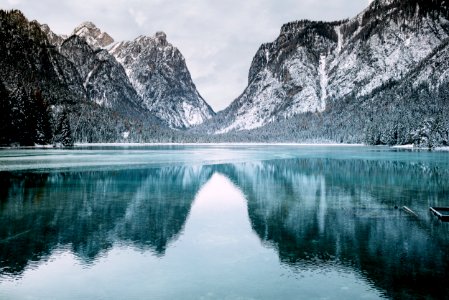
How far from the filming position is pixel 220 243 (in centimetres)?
2025

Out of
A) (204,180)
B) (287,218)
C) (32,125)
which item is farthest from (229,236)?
(32,125)

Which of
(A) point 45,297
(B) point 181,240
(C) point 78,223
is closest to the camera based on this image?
(A) point 45,297

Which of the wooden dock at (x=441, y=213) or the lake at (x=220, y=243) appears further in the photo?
the wooden dock at (x=441, y=213)

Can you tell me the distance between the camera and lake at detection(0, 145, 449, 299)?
557 inches

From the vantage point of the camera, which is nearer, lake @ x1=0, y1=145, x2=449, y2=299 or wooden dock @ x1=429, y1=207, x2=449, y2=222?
lake @ x1=0, y1=145, x2=449, y2=299

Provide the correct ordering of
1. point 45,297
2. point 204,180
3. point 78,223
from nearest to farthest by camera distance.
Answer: point 45,297
point 78,223
point 204,180

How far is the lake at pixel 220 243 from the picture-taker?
14.2 metres

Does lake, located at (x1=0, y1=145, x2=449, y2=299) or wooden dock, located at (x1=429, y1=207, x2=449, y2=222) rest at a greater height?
wooden dock, located at (x1=429, y1=207, x2=449, y2=222)

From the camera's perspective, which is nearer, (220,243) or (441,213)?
(220,243)

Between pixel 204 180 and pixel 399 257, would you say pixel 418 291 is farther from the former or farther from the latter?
pixel 204 180

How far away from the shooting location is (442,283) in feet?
47.2

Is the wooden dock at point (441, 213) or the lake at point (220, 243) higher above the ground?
the wooden dock at point (441, 213)

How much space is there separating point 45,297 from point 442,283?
42.1ft

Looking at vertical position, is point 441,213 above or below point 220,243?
above
